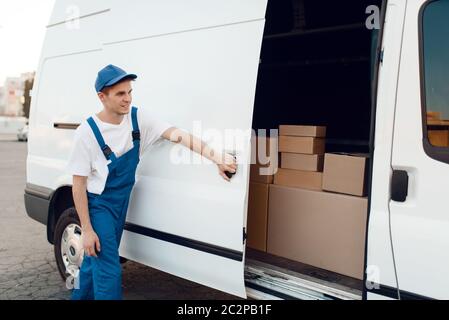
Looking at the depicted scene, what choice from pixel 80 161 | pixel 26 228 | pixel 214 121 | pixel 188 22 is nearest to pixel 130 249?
pixel 80 161

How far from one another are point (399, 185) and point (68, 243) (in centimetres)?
273

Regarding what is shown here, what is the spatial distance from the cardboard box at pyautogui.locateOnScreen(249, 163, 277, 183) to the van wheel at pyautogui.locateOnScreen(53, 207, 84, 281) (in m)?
1.47

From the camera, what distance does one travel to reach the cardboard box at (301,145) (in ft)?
9.70

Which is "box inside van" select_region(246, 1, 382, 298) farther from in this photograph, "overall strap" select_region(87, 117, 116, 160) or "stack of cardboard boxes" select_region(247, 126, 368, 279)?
"overall strap" select_region(87, 117, 116, 160)

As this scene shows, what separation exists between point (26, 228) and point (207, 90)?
14.2 feet

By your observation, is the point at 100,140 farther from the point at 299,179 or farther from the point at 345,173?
the point at 345,173

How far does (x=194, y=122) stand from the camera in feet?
9.23

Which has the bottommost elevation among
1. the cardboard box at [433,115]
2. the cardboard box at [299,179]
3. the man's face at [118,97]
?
the cardboard box at [299,179]

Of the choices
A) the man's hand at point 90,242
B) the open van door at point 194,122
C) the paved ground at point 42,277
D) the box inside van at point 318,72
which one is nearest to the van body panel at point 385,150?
the open van door at point 194,122

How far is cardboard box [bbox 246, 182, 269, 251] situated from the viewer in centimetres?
309

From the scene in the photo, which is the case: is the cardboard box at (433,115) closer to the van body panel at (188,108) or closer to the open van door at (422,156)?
the open van door at (422,156)

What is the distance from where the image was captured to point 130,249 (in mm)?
3301

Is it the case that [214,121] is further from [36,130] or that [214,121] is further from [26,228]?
[26,228]

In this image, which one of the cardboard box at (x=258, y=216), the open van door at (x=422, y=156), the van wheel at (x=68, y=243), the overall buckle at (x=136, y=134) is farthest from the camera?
the van wheel at (x=68, y=243)
